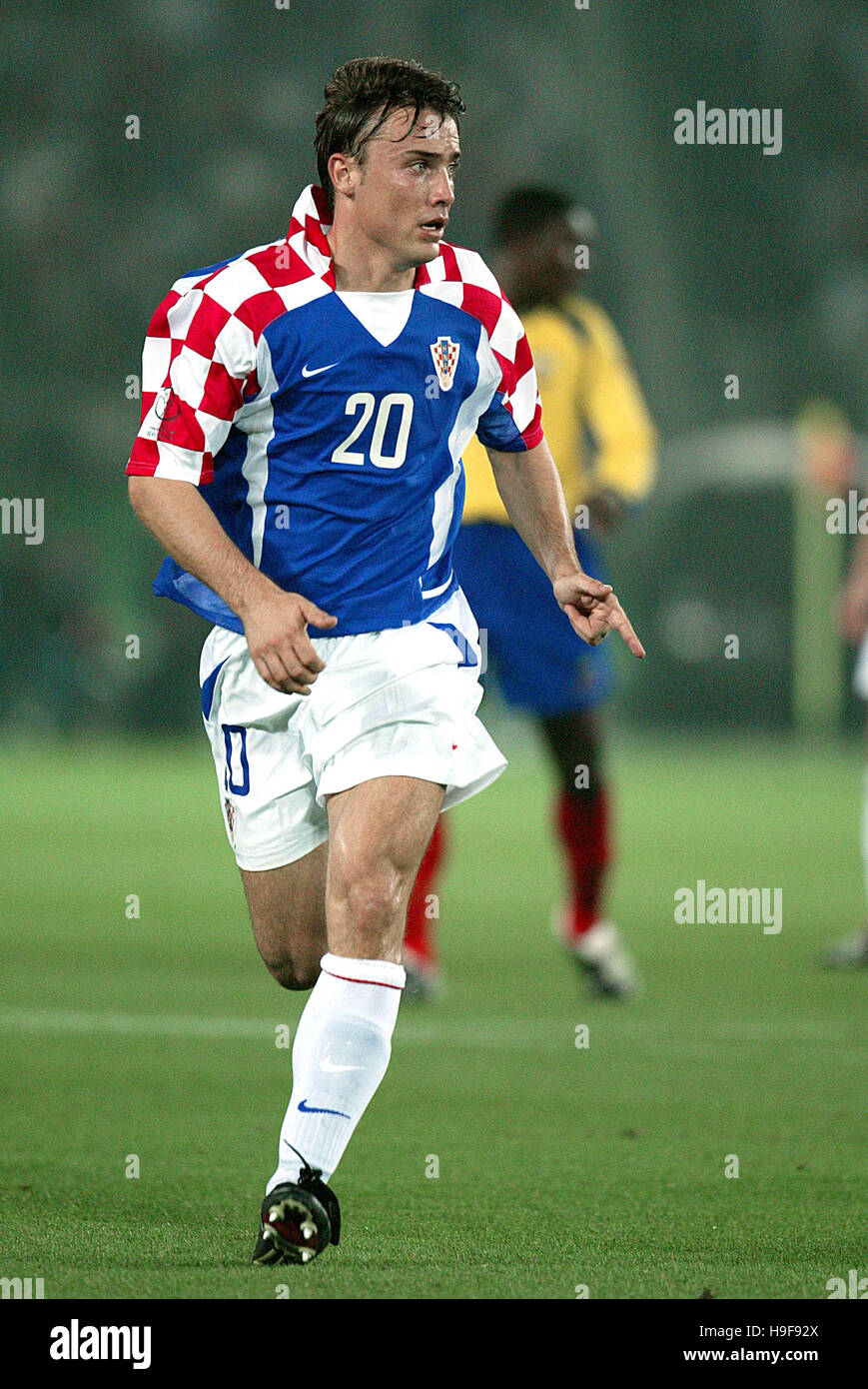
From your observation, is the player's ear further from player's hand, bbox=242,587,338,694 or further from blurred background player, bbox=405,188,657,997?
blurred background player, bbox=405,188,657,997

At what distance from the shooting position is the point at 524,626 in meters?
7.03

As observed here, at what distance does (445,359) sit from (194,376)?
19.2 inches

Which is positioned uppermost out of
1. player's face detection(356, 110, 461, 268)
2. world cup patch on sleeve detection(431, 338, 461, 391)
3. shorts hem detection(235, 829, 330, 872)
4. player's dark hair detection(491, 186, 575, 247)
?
player's dark hair detection(491, 186, 575, 247)

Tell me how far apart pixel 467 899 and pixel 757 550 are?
13.7 m

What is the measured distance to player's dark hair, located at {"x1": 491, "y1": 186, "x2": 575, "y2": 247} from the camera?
23.4 ft

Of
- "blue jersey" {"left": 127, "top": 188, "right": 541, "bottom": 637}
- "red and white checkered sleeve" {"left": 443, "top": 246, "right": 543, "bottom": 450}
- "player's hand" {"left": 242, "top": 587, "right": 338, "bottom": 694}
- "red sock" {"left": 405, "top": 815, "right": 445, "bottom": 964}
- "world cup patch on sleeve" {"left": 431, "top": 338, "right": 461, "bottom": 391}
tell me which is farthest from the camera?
"red sock" {"left": 405, "top": 815, "right": 445, "bottom": 964}

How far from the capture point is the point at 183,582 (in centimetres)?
411

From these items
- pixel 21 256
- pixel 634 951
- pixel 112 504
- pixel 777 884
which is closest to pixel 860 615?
pixel 634 951

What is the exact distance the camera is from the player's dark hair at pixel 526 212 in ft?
23.4

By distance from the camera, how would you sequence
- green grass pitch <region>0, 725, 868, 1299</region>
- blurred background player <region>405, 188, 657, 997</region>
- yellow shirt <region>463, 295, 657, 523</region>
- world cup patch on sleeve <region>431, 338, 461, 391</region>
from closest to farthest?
green grass pitch <region>0, 725, 868, 1299</region>, world cup patch on sleeve <region>431, 338, 461, 391</region>, blurred background player <region>405, 188, 657, 997</region>, yellow shirt <region>463, 295, 657, 523</region>

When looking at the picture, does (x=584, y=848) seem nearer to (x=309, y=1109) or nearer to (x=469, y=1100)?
(x=469, y=1100)

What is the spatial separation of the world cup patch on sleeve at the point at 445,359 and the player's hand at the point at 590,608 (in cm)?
43

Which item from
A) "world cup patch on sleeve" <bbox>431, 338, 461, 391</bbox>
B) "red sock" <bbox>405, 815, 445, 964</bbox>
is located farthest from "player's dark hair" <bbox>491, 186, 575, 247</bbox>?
"world cup patch on sleeve" <bbox>431, 338, 461, 391</bbox>

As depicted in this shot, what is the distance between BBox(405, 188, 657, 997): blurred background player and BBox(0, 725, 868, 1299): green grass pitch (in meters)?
0.35
